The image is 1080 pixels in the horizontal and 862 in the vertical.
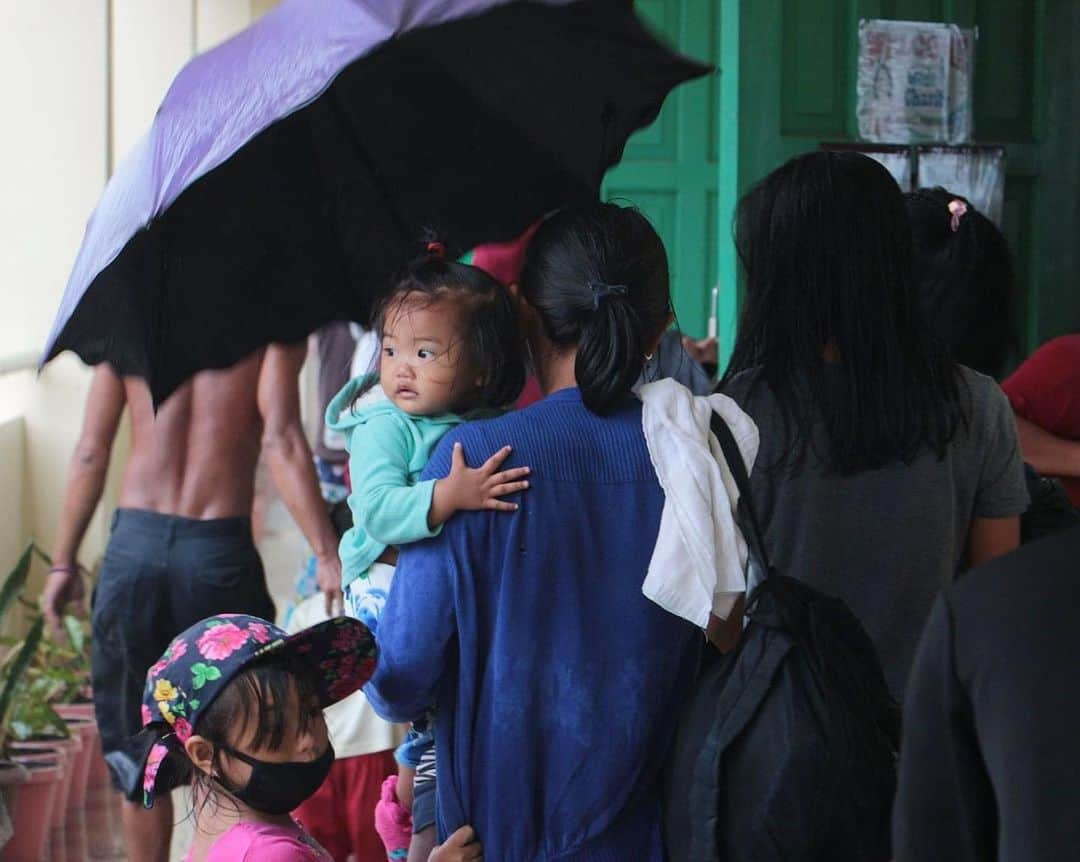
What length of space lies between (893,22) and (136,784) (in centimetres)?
286

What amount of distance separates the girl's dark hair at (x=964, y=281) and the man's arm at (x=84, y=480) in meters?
2.32

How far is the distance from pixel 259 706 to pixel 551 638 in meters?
0.50

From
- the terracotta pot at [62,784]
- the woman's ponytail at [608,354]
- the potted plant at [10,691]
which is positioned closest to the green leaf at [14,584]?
the potted plant at [10,691]

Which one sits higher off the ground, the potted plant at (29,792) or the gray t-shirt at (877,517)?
the gray t-shirt at (877,517)

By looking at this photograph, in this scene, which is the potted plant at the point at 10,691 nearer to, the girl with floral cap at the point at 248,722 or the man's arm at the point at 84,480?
the man's arm at the point at 84,480

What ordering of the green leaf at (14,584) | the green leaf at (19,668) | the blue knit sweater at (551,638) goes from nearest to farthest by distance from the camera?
the blue knit sweater at (551,638) → the green leaf at (19,668) → the green leaf at (14,584)

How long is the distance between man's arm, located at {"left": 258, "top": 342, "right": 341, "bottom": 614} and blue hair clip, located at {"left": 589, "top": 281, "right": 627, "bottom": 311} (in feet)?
7.29

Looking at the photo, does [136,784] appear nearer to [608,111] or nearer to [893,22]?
[608,111]

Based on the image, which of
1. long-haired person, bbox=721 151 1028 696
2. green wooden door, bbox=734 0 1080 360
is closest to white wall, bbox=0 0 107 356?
green wooden door, bbox=734 0 1080 360

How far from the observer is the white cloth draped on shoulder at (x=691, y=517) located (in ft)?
6.44

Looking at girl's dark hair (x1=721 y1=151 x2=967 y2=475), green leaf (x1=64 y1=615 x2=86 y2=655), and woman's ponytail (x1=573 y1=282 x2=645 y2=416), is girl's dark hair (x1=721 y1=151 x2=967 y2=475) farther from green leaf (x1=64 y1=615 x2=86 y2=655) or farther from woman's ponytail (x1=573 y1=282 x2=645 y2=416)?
green leaf (x1=64 y1=615 x2=86 y2=655)

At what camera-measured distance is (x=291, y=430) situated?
4.25m

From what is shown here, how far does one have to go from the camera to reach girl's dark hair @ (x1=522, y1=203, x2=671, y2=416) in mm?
2023

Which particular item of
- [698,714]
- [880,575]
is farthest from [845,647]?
[880,575]
